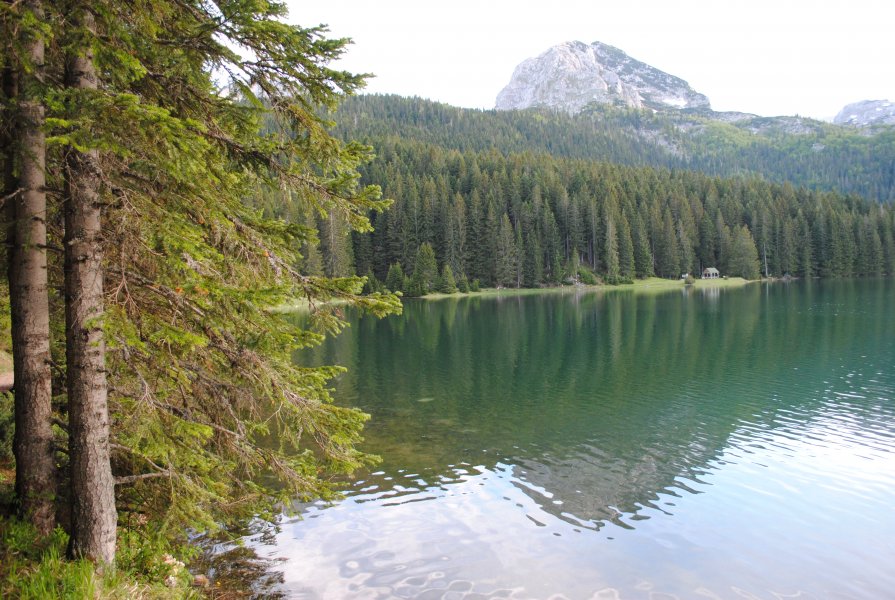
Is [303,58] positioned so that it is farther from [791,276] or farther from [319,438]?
[791,276]

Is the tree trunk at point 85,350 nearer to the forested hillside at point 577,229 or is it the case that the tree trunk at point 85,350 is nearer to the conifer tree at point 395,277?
the forested hillside at point 577,229

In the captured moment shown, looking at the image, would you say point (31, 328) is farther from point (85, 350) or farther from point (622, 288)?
point (622, 288)

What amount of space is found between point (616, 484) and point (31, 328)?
1332 cm

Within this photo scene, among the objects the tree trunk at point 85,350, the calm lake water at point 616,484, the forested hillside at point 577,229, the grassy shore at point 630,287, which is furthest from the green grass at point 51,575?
the grassy shore at point 630,287

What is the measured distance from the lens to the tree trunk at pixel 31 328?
600 centimetres

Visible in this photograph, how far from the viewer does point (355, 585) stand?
1020 cm

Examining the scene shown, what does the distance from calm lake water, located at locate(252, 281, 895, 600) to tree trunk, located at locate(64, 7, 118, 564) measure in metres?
4.69

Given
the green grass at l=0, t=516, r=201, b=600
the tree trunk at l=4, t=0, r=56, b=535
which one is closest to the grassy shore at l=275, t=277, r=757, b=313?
the tree trunk at l=4, t=0, r=56, b=535

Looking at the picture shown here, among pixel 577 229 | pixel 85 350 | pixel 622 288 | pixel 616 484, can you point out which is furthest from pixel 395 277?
pixel 85 350

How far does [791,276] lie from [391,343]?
404 ft

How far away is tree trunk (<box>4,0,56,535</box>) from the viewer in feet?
19.7

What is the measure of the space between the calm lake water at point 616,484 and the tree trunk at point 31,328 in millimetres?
4884

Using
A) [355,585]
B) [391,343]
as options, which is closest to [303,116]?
[355,585]

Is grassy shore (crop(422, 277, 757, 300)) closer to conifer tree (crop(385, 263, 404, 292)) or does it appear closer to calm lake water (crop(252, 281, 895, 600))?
conifer tree (crop(385, 263, 404, 292))
